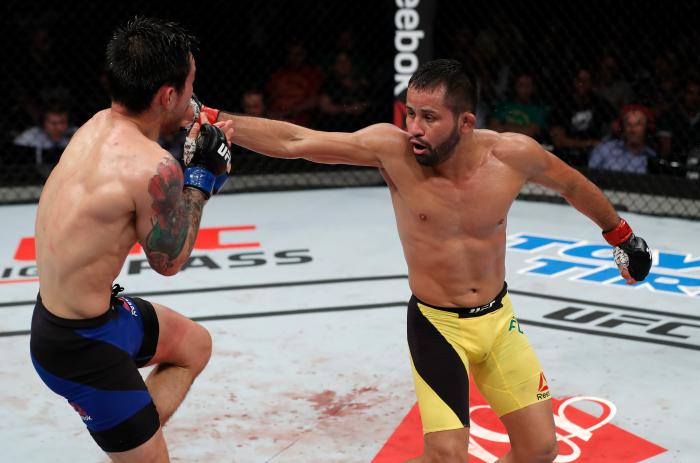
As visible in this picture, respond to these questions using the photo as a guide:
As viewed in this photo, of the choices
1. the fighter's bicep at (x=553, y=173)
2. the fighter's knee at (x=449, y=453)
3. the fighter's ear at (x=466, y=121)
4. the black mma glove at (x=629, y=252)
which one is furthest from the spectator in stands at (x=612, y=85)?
the fighter's knee at (x=449, y=453)

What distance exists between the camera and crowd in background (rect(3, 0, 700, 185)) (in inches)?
260

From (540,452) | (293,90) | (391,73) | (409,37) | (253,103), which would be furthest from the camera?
(391,73)

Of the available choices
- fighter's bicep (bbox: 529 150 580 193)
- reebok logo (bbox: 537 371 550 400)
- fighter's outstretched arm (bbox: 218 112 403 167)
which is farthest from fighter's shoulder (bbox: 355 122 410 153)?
reebok logo (bbox: 537 371 550 400)

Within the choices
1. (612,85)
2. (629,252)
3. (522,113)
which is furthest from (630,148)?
(629,252)

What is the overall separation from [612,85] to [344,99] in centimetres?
203

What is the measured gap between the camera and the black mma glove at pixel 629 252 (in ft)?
9.62

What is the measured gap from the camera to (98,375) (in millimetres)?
2242

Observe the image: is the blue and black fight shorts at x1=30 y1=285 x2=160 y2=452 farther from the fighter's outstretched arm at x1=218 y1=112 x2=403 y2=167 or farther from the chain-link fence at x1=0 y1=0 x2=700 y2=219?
the chain-link fence at x1=0 y1=0 x2=700 y2=219

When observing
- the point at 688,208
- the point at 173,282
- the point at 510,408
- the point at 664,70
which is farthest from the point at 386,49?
the point at 510,408

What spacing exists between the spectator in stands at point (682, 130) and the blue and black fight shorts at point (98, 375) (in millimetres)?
5077

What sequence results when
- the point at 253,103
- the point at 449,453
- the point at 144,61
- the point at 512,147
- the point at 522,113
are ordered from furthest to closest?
the point at 522,113, the point at 253,103, the point at 512,147, the point at 449,453, the point at 144,61

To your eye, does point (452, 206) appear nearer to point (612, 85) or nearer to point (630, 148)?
→ point (630, 148)

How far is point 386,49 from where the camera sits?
292 inches

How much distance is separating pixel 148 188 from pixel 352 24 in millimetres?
5528
